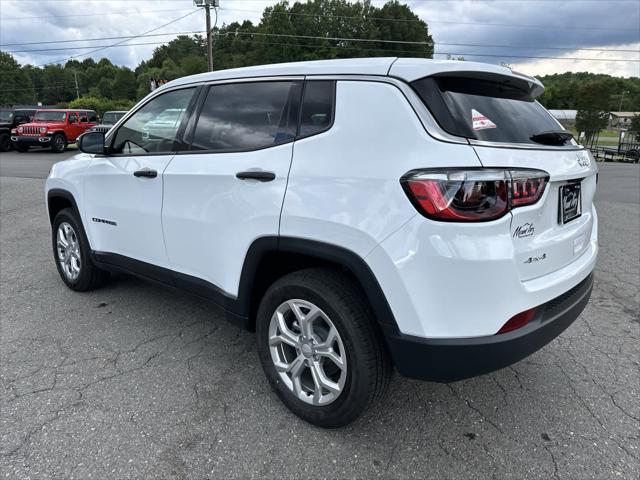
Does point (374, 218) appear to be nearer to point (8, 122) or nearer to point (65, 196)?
point (65, 196)

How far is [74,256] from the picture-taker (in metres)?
4.26

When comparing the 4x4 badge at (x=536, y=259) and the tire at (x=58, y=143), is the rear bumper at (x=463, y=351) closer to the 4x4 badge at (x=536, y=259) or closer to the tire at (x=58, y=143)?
the 4x4 badge at (x=536, y=259)

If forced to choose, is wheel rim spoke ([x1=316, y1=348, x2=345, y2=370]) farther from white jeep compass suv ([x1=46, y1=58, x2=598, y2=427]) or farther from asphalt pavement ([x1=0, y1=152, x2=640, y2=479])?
asphalt pavement ([x1=0, y1=152, x2=640, y2=479])

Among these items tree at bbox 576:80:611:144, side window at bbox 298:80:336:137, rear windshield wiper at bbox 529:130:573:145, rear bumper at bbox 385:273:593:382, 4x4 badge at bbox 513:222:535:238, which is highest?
side window at bbox 298:80:336:137

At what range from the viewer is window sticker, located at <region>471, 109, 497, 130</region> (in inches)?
81.6

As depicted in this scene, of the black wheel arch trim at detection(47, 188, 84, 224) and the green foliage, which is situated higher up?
the black wheel arch trim at detection(47, 188, 84, 224)

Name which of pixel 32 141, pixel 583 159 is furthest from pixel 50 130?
pixel 583 159

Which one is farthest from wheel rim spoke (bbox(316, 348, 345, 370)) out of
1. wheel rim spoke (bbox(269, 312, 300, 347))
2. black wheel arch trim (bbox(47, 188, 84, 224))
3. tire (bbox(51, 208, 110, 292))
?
black wheel arch trim (bbox(47, 188, 84, 224))

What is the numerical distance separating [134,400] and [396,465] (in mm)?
1501

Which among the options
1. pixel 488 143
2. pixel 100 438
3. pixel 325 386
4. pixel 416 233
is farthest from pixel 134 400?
pixel 488 143

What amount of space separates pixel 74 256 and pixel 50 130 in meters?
20.0

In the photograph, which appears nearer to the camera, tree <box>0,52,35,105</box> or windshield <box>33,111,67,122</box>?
windshield <box>33,111,67,122</box>

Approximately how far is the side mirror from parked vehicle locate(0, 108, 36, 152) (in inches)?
928

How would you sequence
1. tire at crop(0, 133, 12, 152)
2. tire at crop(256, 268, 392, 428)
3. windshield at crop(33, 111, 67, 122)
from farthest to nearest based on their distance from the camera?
tire at crop(0, 133, 12, 152)
windshield at crop(33, 111, 67, 122)
tire at crop(256, 268, 392, 428)
